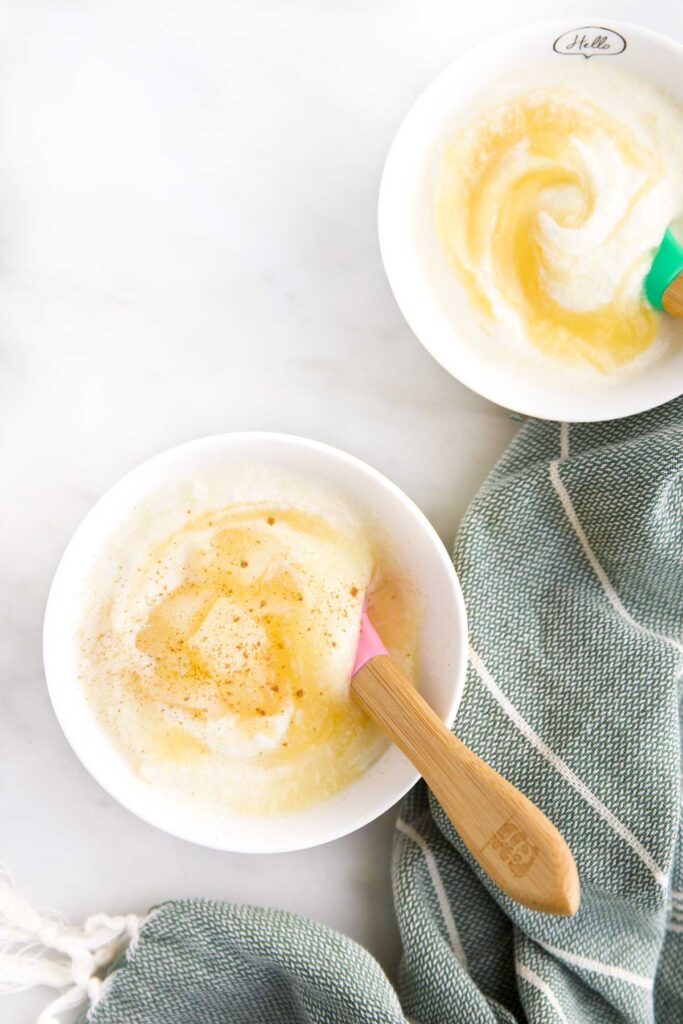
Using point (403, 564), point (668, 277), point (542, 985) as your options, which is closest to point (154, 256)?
point (403, 564)

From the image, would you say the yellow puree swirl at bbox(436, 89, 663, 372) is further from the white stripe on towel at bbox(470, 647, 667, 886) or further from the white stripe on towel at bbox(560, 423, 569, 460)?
the white stripe on towel at bbox(470, 647, 667, 886)

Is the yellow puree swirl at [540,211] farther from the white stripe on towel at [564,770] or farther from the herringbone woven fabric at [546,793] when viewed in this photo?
the white stripe on towel at [564,770]

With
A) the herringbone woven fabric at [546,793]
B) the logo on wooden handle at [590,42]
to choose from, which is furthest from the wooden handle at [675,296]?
the logo on wooden handle at [590,42]

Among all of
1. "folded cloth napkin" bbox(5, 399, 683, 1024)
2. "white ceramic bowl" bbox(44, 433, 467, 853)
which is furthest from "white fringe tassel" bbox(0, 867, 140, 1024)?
"white ceramic bowl" bbox(44, 433, 467, 853)

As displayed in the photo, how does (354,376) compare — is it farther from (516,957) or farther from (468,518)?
(516,957)

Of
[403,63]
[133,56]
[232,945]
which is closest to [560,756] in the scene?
[232,945]
